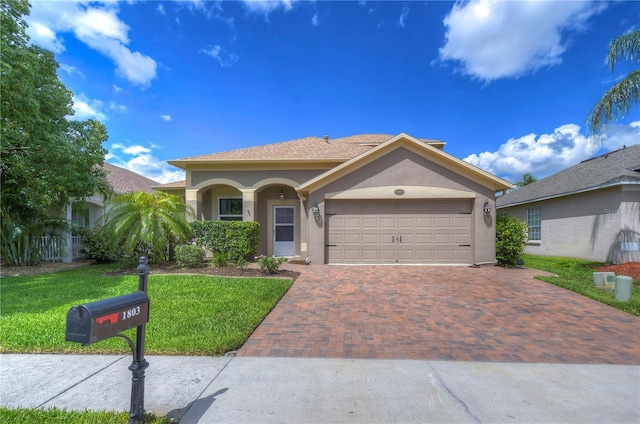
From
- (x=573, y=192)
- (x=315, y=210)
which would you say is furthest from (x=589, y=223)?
(x=315, y=210)

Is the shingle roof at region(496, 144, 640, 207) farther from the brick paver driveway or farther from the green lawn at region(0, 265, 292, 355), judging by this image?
the green lawn at region(0, 265, 292, 355)

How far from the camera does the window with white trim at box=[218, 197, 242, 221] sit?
1456 cm

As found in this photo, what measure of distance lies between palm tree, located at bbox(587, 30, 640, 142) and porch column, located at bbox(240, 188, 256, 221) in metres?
12.8

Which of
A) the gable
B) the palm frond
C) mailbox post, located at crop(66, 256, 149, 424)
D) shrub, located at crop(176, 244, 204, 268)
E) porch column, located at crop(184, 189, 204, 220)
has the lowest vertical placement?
shrub, located at crop(176, 244, 204, 268)

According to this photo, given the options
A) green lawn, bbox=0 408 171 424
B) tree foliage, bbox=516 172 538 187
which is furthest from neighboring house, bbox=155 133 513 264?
tree foliage, bbox=516 172 538 187

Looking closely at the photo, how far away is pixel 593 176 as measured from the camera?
14.3 m

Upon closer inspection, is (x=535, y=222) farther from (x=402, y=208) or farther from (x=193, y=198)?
(x=193, y=198)

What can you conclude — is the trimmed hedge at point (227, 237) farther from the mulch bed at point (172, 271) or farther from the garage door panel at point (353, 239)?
the garage door panel at point (353, 239)

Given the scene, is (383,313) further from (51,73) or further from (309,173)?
(51,73)

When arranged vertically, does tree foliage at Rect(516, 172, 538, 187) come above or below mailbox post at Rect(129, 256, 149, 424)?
above

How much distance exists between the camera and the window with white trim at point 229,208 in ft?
47.8

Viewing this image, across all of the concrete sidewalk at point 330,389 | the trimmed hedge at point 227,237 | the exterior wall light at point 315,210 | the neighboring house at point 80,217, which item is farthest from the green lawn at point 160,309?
the neighboring house at point 80,217

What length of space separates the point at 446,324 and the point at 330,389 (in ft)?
9.81

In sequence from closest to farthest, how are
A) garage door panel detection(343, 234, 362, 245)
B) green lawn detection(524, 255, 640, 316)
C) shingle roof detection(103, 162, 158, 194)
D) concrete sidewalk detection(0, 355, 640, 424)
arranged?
concrete sidewalk detection(0, 355, 640, 424)
green lawn detection(524, 255, 640, 316)
garage door panel detection(343, 234, 362, 245)
shingle roof detection(103, 162, 158, 194)
